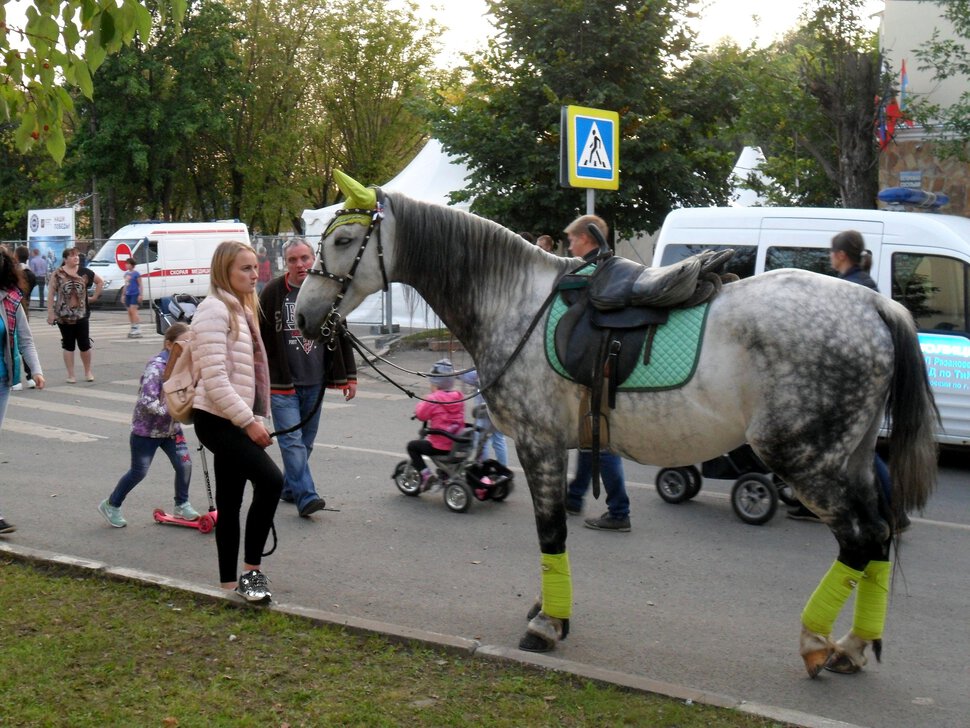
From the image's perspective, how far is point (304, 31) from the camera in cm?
4175

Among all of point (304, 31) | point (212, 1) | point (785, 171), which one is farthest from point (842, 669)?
point (304, 31)

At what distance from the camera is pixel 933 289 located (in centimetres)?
918

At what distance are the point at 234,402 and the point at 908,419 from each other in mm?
3217

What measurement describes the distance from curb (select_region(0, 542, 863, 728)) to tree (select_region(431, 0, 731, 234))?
41.3 feet

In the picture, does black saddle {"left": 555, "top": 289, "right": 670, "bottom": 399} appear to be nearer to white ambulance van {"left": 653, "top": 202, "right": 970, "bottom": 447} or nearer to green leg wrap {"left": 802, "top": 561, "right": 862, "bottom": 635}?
green leg wrap {"left": 802, "top": 561, "right": 862, "bottom": 635}

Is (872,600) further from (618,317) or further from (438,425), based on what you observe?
(438,425)

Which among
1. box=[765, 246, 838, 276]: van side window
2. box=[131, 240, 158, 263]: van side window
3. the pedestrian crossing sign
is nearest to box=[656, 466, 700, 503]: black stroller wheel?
box=[765, 246, 838, 276]: van side window

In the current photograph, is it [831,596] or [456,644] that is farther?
[456,644]

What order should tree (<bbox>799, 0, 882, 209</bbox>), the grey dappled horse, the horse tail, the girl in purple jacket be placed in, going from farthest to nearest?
tree (<bbox>799, 0, 882, 209</bbox>) < the girl in purple jacket < the horse tail < the grey dappled horse

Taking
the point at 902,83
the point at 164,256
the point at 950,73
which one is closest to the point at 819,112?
the point at 902,83

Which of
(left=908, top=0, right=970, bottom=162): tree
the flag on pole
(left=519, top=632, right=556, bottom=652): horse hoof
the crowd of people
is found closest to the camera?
(left=519, top=632, right=556, bottom=652): horse hoof

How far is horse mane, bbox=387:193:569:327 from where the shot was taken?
5.03 metres

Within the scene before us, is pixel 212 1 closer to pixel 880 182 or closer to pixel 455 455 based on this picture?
pixel 880 182

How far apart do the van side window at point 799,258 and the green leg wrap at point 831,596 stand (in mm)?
5497
